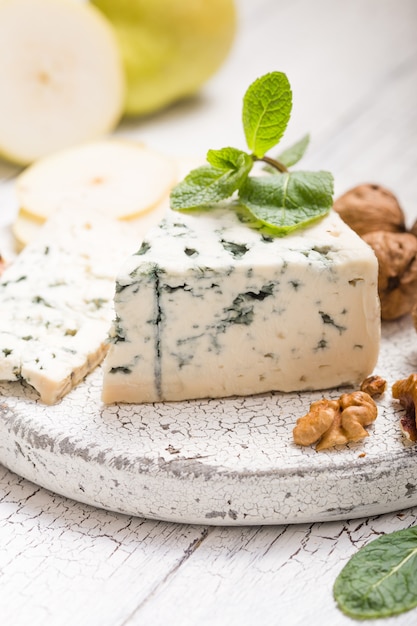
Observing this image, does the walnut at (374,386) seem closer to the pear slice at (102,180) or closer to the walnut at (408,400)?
the walnut at (408,400)

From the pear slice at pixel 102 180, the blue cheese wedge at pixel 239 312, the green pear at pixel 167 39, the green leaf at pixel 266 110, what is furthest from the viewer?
the green pear at pixel 167 39

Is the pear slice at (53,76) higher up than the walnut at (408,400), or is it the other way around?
the pear slice at (53,76)

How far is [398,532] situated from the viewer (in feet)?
6.25

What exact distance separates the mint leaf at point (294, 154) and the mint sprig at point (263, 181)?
0.08 meters

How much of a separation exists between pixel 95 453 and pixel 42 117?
190 centimetres

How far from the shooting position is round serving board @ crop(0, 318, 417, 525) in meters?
1.91

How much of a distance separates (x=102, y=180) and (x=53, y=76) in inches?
29.0

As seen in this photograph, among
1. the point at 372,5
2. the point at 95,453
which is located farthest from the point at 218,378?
the point at 372,5

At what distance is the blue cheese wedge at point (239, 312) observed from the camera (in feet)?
6.73

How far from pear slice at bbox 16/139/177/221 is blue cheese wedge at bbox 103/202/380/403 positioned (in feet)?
2.25

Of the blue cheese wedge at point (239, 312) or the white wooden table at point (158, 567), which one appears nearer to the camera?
the white wooden table at point (158, 567)

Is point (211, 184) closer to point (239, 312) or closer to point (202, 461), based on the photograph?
point (239, 312)

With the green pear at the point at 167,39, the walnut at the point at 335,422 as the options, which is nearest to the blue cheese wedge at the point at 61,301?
the walnut at the point at 335,422

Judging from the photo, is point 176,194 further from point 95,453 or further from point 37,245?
point 95,453
